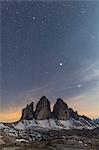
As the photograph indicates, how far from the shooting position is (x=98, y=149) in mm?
125125
